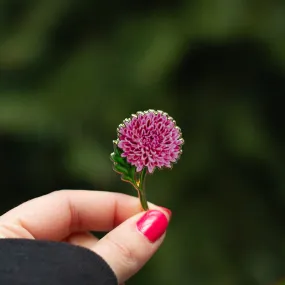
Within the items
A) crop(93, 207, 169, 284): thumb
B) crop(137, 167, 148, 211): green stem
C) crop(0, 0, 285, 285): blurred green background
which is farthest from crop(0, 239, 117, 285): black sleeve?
crop(0, 0, 285, 285): blurred green background

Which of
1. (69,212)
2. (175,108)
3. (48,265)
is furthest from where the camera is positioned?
(175,108)

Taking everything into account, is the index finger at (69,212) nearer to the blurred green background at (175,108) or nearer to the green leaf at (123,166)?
the green leaf at (123,166)

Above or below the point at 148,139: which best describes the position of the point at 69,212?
below

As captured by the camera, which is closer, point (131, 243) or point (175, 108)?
point (131, 243)

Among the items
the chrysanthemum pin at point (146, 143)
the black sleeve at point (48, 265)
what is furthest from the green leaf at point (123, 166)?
Answer: the black sleeve at point (48, 265)

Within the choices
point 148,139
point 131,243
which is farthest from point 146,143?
point 131,243

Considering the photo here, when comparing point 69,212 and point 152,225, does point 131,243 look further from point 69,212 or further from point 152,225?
point 69,212

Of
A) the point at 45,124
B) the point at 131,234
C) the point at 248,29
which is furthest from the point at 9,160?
the point at 131,234
